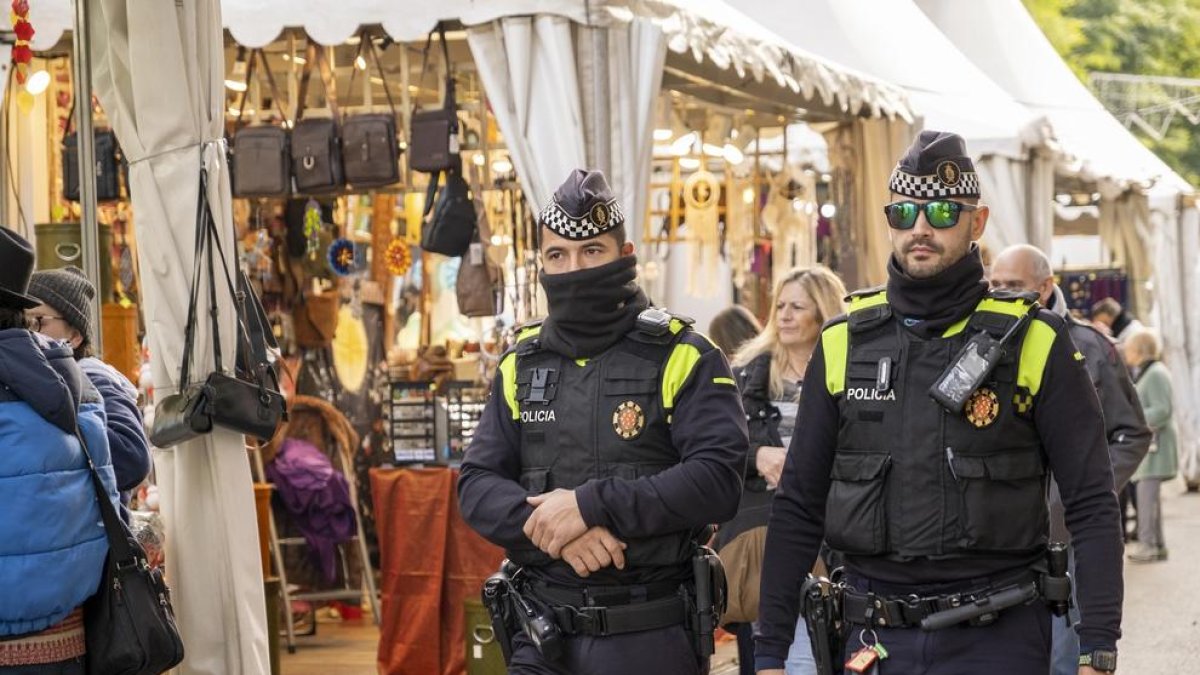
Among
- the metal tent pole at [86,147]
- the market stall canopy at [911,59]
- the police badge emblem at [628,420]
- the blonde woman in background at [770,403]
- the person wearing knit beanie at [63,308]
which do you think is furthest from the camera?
the market stall canopy at [911,59]

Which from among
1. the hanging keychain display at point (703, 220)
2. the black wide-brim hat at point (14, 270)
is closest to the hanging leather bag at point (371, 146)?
the hanging keychain display at point (703, 220)

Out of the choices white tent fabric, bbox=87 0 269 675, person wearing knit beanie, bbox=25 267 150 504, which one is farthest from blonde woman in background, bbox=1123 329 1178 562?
person wearing knit beanie, bbox=25 267 150 504

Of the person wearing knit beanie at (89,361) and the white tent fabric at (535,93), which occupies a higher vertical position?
the white tent fabric at (535,93)

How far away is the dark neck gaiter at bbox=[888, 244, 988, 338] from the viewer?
496 centimetres

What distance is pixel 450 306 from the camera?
14.9m

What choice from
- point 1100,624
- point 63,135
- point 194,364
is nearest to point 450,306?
point 63,135

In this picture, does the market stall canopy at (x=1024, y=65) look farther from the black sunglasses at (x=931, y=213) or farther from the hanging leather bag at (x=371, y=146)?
the black sunglasses at (x=931, y=213)

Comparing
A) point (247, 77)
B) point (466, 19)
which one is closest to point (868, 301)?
point (466, 19)

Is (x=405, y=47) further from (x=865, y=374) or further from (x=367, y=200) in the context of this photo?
(x=865, y=374)

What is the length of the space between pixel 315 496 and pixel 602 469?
6.87 metres

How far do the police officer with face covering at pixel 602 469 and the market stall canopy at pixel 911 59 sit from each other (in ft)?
33.2

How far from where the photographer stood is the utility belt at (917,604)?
4793 millimetres

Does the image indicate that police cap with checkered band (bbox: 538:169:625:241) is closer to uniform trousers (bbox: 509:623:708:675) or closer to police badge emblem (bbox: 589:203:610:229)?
police badge emblem (bbox: 589:203:610:229)

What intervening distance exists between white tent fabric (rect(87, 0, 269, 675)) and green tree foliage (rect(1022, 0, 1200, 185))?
134 feet
